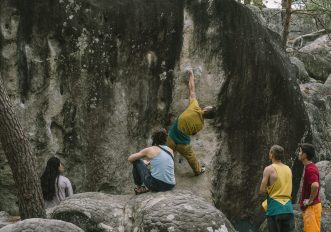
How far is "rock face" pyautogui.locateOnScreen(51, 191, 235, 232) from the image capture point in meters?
7.36

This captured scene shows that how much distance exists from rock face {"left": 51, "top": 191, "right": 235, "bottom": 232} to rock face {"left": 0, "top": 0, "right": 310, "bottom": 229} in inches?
96.5

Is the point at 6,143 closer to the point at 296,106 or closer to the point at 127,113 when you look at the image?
the point at 127,113

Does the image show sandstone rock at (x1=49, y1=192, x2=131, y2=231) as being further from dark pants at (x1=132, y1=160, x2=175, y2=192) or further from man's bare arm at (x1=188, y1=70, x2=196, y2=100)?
man's bare arm at (x1=188, y1=70, x2=196, y2=100)

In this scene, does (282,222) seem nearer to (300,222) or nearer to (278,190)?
(278,190)

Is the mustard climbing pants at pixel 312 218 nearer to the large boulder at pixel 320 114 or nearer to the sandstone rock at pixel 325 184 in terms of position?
the sandstone rock at pixel 325 184

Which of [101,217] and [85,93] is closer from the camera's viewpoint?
[101,217]

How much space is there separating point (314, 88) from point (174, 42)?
433 inches

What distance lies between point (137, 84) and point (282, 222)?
14.3ft

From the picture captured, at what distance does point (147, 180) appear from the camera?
852 centimetres

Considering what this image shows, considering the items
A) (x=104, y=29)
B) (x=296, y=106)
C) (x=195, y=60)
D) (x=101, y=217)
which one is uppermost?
(x=104, y=29)

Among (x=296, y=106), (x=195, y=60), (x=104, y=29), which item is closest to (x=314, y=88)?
(x=296, y=106)

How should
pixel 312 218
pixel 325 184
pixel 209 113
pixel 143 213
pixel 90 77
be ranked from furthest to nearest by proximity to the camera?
pixel 325 184 → pixel 90 77 → pixel 209 113 → pixel 312 218 → pixel 143 213

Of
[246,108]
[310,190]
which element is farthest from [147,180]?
[246,108]

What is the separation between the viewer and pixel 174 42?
37.9ft
